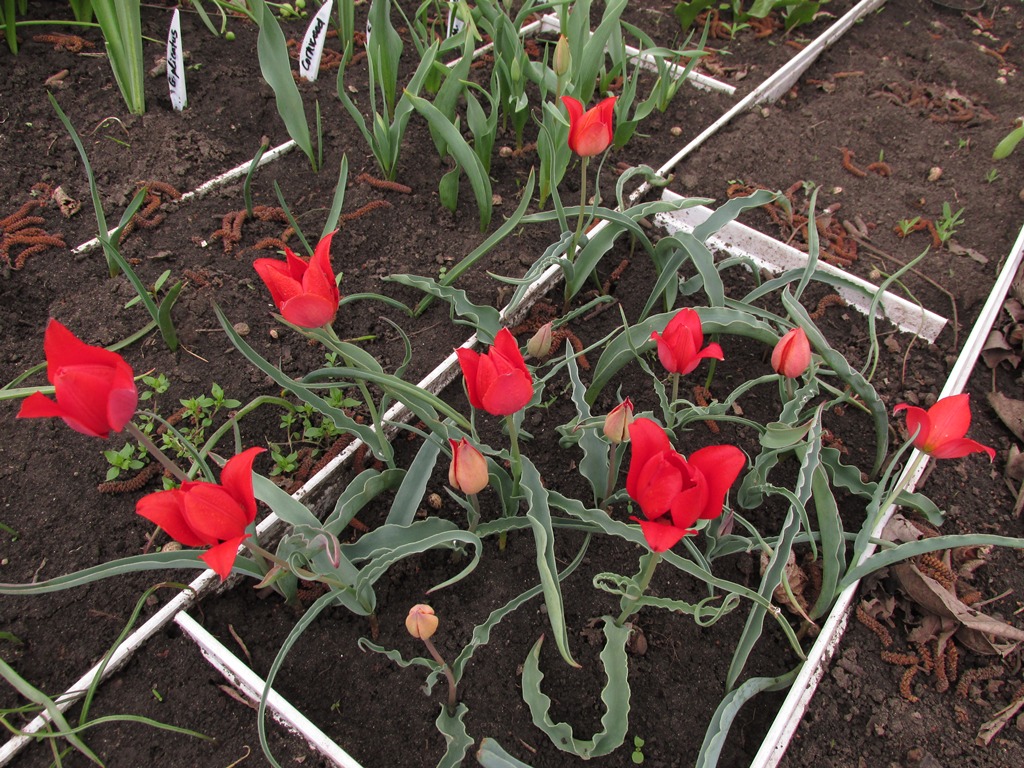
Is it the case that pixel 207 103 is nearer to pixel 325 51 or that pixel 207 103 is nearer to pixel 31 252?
pixel 325 51

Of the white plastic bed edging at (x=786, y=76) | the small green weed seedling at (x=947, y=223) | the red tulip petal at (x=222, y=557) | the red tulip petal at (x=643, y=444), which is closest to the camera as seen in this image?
the red tulip petal at (x=222, y=557)

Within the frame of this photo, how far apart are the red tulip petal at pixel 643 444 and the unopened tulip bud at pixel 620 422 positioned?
0.14m

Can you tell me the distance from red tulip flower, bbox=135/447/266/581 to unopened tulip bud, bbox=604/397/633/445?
0.47 m

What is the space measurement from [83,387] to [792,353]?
3.21ft

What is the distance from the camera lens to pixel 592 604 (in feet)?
4.00

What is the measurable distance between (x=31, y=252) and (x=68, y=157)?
15.2 inches

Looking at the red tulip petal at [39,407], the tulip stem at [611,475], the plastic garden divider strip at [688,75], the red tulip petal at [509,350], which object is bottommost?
the tulip stem at [611,475]

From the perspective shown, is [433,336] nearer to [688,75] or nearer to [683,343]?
[683,343]

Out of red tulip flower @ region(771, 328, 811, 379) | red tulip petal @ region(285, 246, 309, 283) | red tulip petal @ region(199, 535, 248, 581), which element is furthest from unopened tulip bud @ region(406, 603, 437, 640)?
red tulip flower @ region(771, 328, 811, 379)

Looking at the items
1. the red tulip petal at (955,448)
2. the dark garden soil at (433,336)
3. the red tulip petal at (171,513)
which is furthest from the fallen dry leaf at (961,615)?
the red tulip petal at (171,513)

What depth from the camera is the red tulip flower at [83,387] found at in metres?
0.70

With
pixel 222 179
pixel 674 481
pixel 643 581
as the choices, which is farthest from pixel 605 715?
pixel 222 179

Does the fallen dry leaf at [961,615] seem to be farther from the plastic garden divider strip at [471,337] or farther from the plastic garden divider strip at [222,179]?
the plastic garden divider strip at [222,179]

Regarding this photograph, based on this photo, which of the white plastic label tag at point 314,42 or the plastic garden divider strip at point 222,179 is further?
the white plastic label tag at point 314,42
